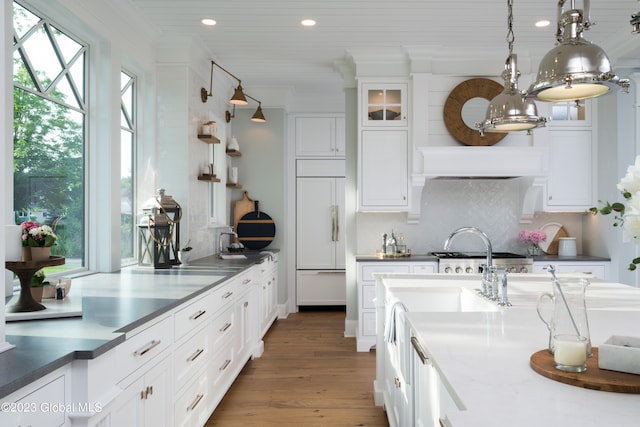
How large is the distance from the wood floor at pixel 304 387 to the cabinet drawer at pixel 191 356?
0.52 meters

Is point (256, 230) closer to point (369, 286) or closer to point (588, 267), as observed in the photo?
point (369, 286)

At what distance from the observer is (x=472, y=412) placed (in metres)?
0.95

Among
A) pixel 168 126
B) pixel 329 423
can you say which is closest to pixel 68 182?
pixel 168 126

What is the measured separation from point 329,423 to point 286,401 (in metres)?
0.45

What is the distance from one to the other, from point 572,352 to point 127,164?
11.6ft

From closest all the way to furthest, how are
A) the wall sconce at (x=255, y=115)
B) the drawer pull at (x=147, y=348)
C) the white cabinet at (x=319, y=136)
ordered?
the drawer pull at (x=147, y=348) < the wall sconce at (x=255, y=115) < the white cabinet at (x=319, y=136)

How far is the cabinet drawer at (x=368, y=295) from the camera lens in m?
4.61

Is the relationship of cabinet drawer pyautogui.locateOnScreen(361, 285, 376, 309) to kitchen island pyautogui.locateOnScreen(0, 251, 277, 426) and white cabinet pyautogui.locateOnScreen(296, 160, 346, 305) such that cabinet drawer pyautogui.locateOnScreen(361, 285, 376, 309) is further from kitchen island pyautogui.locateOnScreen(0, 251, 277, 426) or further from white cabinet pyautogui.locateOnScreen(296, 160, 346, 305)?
white cabinet pyautogui.locateOnScreen(296, 160, 346, 305)

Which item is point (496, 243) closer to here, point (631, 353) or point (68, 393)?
point (631, 353)

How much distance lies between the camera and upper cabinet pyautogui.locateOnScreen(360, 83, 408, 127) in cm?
473

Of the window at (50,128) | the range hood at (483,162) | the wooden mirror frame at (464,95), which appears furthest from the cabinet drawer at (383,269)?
the window at (50,128)

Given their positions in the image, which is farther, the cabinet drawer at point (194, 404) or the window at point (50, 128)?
the window at point (50, 128)

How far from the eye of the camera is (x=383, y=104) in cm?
476

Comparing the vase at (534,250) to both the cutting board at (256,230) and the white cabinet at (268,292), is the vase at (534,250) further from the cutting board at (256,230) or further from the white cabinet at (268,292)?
the cutting board at (256,230)
